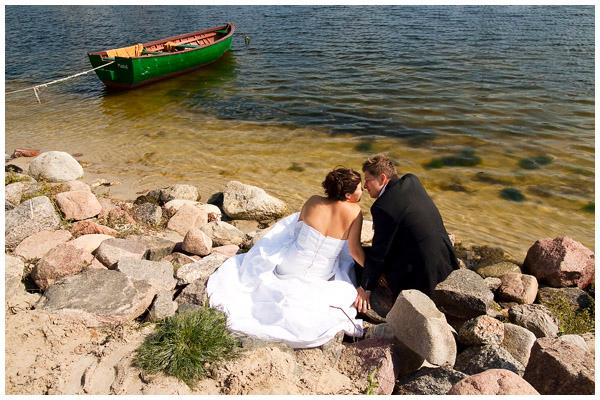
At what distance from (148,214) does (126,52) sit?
14560mm

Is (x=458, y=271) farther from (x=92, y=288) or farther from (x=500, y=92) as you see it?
(x=500, y=92)

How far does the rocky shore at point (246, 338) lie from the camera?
13.2 ft

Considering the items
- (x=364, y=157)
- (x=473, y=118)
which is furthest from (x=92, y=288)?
(x=473, y=118)

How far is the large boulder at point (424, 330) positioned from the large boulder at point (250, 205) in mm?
4607

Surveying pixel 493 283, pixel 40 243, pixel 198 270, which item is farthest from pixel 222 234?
pixel 493 283

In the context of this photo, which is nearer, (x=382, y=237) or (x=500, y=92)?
(x=382, y=237)

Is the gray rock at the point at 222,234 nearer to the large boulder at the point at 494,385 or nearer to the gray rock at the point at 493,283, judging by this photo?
the gray rock at the point at 493,283

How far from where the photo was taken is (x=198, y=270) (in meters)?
5.67

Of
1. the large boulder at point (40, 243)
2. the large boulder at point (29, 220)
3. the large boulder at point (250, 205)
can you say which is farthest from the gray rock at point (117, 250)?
the large boulder at point (250, 205)

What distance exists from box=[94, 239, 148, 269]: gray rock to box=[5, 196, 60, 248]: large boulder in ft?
4.02

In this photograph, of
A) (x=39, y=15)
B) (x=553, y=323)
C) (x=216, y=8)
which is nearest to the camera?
(x=553, y=323)

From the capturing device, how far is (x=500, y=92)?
15969 millimetres

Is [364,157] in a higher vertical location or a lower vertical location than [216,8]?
lower
